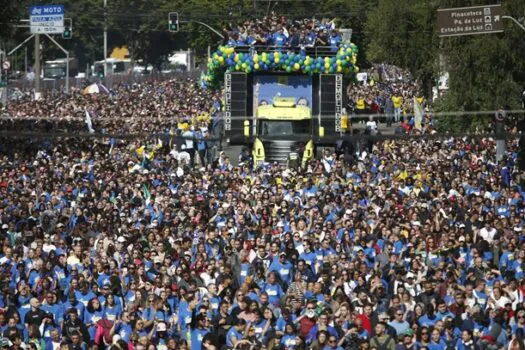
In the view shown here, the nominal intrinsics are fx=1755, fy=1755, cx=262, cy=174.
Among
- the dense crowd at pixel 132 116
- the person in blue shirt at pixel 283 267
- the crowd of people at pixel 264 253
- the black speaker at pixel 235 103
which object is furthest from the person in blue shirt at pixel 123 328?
the black speaker at pixel 235 103

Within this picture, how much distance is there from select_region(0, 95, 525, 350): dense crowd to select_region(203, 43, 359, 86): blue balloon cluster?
26.5 feet

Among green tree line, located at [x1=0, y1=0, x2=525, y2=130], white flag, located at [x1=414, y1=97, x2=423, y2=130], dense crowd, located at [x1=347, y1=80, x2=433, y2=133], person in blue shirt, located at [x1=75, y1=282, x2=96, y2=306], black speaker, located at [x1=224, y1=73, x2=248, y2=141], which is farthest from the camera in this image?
dense crowd, located at [x1=347, y1=80, x2=433, y2=133]

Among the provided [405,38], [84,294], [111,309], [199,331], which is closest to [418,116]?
[405,38]

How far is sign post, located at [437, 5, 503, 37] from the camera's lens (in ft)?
142

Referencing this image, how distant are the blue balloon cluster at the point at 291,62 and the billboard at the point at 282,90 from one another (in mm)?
592

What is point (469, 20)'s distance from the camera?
4372 centimetres

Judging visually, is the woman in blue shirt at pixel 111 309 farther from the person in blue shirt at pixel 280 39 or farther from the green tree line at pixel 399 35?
the green tree line at pixel 399 35

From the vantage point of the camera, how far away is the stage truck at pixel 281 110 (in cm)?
4341

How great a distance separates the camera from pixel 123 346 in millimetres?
18328

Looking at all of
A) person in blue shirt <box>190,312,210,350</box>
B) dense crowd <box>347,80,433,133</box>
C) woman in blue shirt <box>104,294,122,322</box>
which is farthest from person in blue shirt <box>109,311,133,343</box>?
dense crowd <box>347,80,433,133</box>

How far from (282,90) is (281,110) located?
1.37m

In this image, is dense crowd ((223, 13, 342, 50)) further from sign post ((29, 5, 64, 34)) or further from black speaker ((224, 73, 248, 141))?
sign post ((29, 5, 64, 34))

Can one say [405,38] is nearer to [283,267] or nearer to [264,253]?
[264,253]

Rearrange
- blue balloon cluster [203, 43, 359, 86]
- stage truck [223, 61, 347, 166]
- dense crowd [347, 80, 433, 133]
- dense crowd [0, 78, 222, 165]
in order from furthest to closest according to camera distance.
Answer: dense crowd [347, 80, 433, 133]
blue balloon cluster [203, 43, 359, 86]
dense crowd [0, 78, 222, 165]
stage truck [223, 61, 347, 166]
